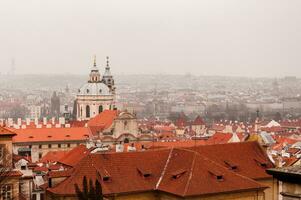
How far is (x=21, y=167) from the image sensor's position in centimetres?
3086

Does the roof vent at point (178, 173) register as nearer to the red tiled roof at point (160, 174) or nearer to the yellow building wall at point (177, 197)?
the red tiled roof at point (160, 174)

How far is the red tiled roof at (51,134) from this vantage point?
65.4 metres

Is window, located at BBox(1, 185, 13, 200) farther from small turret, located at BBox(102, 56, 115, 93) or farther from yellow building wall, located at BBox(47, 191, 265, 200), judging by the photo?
small turret, located at BBox(102, 56, 115, 93)

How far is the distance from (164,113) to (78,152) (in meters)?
160

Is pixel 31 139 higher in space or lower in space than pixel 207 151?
lower

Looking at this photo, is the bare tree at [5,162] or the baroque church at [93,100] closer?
the bare tree at [5,162]

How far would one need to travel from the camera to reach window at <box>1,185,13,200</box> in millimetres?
26228

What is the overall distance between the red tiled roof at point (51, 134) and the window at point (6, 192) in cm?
3813

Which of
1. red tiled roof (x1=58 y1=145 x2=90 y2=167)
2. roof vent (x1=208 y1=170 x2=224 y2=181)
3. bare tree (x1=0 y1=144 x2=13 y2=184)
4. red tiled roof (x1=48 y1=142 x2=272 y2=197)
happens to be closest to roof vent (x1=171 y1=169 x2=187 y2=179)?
red tiled roof (x1=48 y1=142 x2=272 y2=197)

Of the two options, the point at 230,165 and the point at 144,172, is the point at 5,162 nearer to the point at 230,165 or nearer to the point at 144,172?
the point at 144,172

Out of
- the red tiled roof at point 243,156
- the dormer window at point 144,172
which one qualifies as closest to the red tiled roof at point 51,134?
the red tiled roof at point 243,156

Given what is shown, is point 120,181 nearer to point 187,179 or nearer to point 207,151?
point 187,179

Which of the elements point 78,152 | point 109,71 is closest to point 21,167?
point 78,152

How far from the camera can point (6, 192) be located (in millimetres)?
26703
